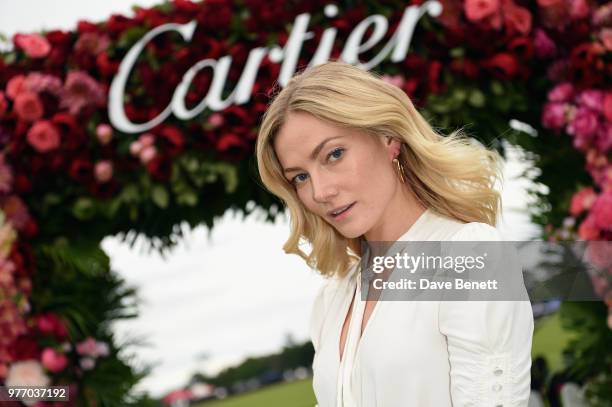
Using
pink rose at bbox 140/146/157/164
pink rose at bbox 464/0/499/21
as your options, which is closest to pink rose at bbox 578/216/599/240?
pink rose at bbox 464/0/499/21

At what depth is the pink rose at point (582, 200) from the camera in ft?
10.8

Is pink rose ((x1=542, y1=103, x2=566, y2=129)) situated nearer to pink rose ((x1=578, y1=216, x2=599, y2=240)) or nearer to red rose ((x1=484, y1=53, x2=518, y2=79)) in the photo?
red rose ((x1=484, y1=53, x2=518, y2=79))

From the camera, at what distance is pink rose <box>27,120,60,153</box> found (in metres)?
3.60

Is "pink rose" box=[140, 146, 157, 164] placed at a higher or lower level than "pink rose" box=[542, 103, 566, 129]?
lower

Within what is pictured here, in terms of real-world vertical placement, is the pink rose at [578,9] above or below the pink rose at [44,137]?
above

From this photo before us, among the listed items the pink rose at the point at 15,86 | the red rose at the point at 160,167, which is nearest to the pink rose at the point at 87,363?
the red rose at the point at 160,167

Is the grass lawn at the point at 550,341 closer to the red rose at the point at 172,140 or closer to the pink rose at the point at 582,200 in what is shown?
the pink rose at the point at 582,200

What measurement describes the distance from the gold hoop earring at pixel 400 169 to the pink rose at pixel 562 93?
1.76 m

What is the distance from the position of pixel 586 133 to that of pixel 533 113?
0.36 m

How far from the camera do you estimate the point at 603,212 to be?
3168mm

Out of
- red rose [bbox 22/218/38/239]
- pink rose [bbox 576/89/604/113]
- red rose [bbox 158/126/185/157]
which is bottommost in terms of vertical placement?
red rose [bbox 22/218/38/239]

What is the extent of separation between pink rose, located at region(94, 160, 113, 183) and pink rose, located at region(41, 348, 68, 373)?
904 millimetres

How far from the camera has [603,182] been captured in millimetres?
3299

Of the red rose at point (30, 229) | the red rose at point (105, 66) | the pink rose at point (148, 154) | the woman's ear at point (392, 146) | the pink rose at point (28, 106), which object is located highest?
the red rose at point (105, 66)
